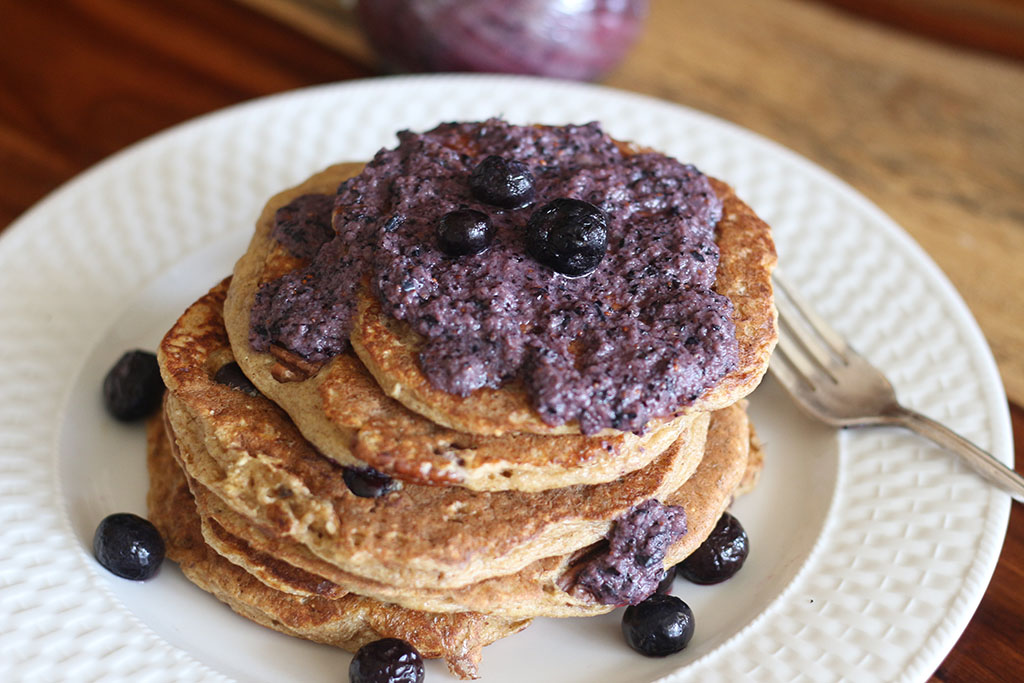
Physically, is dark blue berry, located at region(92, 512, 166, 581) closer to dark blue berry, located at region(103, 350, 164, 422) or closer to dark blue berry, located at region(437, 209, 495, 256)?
dark blue berry, located at region(103, 350, 164, 422)

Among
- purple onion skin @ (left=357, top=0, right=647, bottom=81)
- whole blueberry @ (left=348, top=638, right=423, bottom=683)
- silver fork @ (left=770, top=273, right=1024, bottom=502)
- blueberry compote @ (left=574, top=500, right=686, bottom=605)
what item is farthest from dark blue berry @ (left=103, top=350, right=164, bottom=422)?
purple onion skin @ (left=357, top=0, right=647, bottom=81)

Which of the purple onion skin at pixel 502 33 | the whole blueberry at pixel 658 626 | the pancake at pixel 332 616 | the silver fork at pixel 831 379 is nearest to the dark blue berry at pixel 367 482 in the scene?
the pancake at pixel 332 616

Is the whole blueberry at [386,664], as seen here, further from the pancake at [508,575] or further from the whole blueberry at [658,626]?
the whole blueberry at [658,626]

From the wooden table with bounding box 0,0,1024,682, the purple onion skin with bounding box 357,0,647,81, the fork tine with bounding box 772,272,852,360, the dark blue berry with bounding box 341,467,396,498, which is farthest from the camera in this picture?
the purple onion skin with bounding box 357,0,647,81

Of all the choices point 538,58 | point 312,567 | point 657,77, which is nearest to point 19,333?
point 312,567

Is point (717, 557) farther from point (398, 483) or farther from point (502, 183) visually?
point (502, 183)
